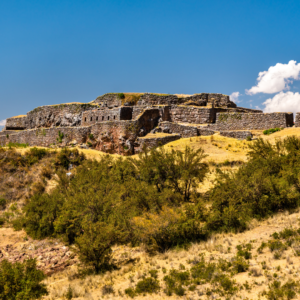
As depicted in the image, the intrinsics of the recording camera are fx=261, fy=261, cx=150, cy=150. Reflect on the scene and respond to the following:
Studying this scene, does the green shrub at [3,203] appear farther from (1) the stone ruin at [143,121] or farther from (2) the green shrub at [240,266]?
(2) the green shrub at [240,266]

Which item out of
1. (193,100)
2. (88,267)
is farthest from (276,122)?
(88,267)

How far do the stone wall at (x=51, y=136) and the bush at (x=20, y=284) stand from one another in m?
21.1

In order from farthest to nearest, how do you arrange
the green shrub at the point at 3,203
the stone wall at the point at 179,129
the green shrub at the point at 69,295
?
the stone wall at the point at 179,129, the green shrub at the point at 3,203, the green shrub at the point at 69,295

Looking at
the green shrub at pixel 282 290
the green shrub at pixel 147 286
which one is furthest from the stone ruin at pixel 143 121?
the green shrub at pixel 282 290

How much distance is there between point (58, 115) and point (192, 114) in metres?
20.8

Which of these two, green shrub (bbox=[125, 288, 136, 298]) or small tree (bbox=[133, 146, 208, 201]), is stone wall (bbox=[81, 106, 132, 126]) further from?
green shrub (bbox=[125, 288, 136, 298])

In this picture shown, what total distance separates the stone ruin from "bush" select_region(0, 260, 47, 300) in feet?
57.3

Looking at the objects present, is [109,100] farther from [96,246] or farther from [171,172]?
[96,246]

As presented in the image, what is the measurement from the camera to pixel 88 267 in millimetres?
11945

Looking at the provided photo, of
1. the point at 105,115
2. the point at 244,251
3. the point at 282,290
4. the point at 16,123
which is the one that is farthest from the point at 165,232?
the point at 16,123

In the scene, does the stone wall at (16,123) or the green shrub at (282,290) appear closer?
the green shrub at (282,290)

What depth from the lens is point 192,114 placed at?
31.7 metres

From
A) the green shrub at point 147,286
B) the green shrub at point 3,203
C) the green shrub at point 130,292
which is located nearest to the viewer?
the green shrub at point 130,292

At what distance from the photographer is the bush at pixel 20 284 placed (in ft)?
32.1
